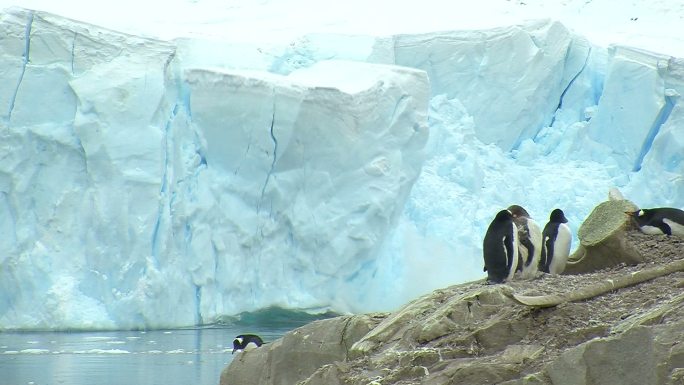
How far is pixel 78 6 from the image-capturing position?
59.0ft

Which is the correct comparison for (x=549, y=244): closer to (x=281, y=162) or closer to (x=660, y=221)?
(x=660, y=221)

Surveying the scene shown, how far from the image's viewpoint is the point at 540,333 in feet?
15.7

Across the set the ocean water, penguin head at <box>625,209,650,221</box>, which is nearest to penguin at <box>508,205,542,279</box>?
penguin head at <box>625,209,650,221</box>

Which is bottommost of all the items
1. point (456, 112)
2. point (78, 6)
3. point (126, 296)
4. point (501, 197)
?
point (126, 296)

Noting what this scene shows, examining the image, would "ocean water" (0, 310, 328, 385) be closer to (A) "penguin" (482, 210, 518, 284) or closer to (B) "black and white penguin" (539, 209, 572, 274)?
(B) "black and white penguin" (539, 209, 572, 274)

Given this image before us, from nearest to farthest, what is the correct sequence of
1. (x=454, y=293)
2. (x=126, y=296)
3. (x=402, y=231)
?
(x=454, y=293) < (x=126, y=296) < (x=402, y=231)

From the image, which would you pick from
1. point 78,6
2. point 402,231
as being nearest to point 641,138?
point 402,231

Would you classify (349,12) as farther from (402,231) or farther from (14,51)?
(14,51)

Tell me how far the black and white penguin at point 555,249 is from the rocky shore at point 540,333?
12.2 inches

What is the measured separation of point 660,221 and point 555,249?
66 centimetres

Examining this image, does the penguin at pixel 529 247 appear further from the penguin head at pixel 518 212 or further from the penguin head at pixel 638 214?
the penguin head at pixel 638 214

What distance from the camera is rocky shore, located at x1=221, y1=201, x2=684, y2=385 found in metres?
4.16

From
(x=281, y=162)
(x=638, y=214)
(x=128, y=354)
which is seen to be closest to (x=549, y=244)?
(x=638, y=214)

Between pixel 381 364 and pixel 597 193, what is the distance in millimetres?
12214
